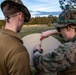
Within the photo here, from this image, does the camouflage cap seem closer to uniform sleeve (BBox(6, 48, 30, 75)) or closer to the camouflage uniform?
the camouflage uniform

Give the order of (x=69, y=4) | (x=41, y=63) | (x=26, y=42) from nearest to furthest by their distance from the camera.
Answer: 1. (x=41, y=63)
2. (x=26, y=42)
3. (x=69, y=4)

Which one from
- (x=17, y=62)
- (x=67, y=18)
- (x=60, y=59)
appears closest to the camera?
(x=17, y=62)

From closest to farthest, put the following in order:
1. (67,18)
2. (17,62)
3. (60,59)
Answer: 1. (17,62)
2. (60,59)
3. (67,18)

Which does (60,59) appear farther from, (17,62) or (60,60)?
(17,62)

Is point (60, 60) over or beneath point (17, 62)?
beneath

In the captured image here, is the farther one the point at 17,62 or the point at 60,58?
the point at 60,58

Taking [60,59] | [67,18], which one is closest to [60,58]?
[60,59]

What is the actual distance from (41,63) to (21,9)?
72 cm

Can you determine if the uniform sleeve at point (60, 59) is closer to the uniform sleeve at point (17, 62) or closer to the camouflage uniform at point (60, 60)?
the camouflage uniform at point (60, 60)

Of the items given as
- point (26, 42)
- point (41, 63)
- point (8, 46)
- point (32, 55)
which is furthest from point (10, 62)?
point (26, 42)

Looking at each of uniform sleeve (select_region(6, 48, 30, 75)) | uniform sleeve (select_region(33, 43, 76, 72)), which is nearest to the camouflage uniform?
uniform sleeve (select_region(33, 43, 76, 72))

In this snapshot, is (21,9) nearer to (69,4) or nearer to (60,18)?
(60,18)

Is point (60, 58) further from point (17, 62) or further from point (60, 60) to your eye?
point (17, 62)

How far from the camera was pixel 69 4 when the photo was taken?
1012 centimetres
